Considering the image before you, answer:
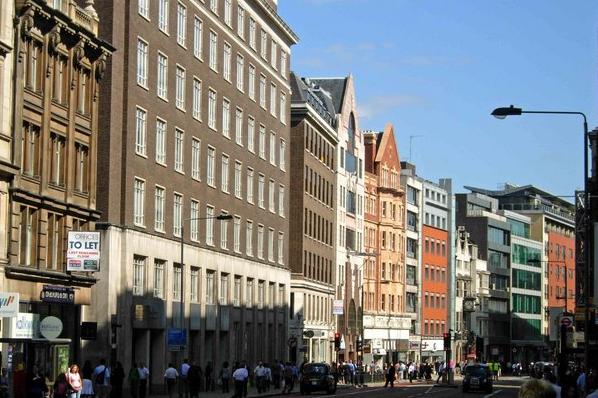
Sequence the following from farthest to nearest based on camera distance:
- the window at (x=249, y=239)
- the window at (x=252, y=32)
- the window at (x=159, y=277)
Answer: the window at (x=252, y=32) → the window at (x=249, y=239) → the window at (x=159, y=277)

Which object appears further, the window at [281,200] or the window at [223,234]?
the window at [281,200]

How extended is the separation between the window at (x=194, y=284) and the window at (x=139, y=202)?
9893mm

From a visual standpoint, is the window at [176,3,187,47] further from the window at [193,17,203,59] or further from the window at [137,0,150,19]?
the window at [137,0,150,19]

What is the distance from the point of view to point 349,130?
134625 mm

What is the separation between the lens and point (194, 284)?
Result: 78938mm

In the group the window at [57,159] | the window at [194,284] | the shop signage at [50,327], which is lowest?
the shop signage at [50,327]

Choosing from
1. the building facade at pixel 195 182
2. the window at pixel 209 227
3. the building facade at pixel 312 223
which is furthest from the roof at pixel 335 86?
the window at pixel 209 227

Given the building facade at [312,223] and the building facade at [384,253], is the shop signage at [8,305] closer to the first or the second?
the building facade at [312,223]

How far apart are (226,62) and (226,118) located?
11.5 feet

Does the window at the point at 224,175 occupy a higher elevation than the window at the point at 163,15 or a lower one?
lower

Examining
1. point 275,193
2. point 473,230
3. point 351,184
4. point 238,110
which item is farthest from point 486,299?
point 238,110

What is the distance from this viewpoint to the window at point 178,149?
75250 mm

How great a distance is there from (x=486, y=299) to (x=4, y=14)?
143291 mm

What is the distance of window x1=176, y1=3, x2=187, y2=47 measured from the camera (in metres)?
76.0
